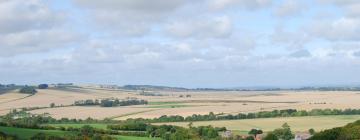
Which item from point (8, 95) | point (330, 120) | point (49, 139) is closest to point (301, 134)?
point (330, 120)

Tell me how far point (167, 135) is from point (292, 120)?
31004 mm

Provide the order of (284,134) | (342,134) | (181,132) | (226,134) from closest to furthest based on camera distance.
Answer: (342,134)
(284,134)
(226,134)
(181,132)

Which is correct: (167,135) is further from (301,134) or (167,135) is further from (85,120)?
(85,120)

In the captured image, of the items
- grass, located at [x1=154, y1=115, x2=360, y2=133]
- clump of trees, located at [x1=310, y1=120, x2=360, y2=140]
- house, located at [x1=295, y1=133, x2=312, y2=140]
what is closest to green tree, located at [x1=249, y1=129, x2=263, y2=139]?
grass, located at [x1=154, y1=115, x2=360, y2=133]

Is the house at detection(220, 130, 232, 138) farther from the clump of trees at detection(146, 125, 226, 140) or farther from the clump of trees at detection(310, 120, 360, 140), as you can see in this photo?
the clump of trees at detection(310, 120, 360, 140)

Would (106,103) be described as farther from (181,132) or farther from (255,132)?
(255,132)

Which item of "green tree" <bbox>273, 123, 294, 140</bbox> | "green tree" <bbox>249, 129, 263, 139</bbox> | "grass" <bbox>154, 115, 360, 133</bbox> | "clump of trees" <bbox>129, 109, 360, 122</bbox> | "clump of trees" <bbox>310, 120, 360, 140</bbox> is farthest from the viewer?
"clump of trees" <bbox>129, 109, 360, 122</bbox>

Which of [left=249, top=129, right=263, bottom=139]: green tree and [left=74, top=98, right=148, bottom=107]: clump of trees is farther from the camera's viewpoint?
[left=74, top=98, right=148, bottom=107]: clump of trees

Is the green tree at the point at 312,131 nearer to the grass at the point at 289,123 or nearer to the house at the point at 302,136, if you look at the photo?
the house at the point at 302,136

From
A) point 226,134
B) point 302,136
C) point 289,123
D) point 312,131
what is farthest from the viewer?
point 289,123

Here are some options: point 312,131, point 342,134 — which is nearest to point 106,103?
point 312,131

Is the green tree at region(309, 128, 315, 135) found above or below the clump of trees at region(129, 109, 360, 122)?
below

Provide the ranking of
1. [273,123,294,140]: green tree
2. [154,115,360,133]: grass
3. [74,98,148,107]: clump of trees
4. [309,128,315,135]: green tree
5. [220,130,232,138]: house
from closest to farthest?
[273,123,294,140]: green tree → [220,130,232,138]: house → [309,128,315,135]: green tree → [154,115,360,133]: grass → [74,98,148,107]: clump of trees

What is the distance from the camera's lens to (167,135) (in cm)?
7769
